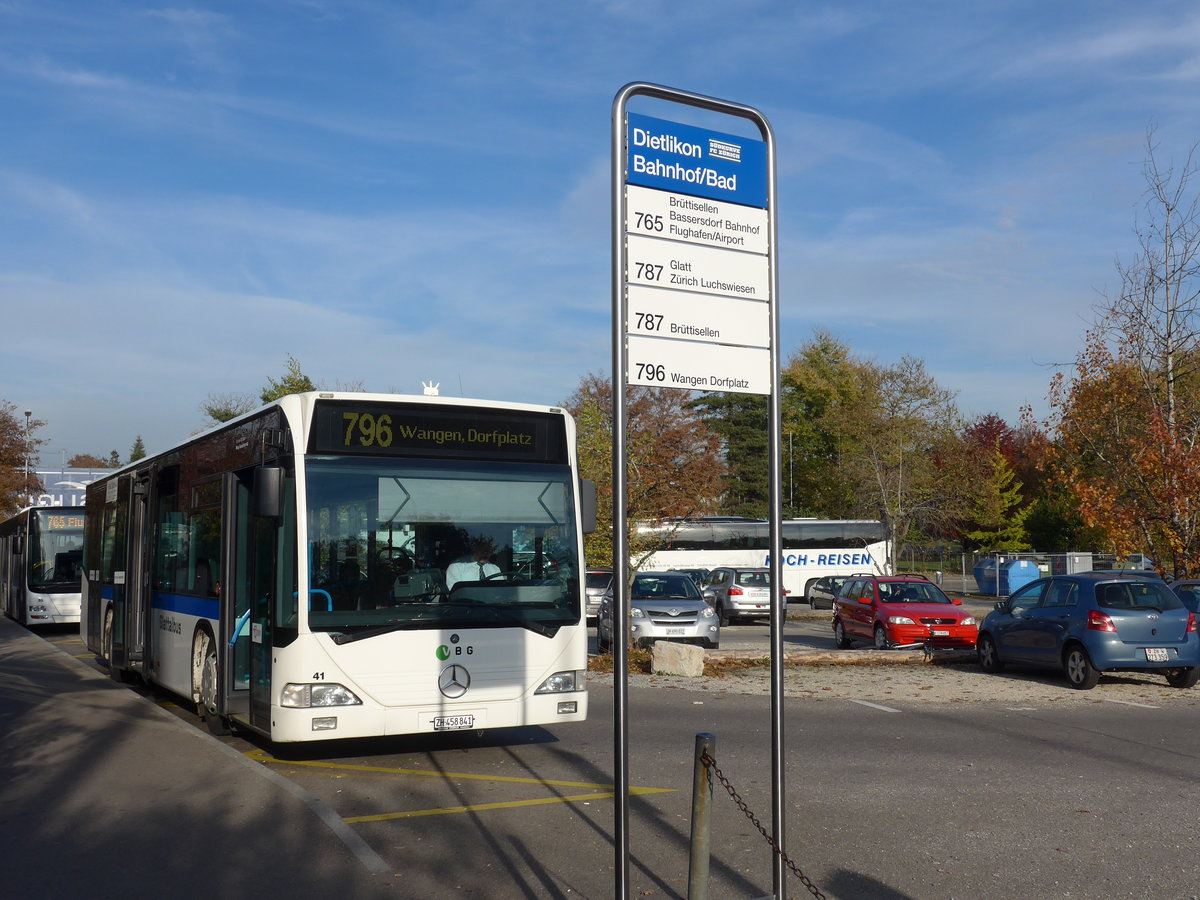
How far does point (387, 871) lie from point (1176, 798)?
5692 millimetres

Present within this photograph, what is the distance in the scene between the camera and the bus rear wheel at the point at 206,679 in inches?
444

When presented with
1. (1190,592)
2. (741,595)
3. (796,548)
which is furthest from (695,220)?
(796,548)

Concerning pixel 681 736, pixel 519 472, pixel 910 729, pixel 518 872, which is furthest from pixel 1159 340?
pixel 518 872

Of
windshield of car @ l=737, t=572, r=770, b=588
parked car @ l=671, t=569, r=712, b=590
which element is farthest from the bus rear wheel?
parked car @ l=671, t=569, r=712, b=590

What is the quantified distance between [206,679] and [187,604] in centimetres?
105

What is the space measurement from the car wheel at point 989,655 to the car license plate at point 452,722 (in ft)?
36.5

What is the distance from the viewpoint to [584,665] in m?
10.0

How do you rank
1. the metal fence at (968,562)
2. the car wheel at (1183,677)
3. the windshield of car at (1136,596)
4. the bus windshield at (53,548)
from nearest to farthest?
the windshield of car at (1136,596), the car wheel at (1183,677), the bus windshield at (53,548), the metal fence at (968,562)

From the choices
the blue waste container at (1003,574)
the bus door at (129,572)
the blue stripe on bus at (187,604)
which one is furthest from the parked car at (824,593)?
the blue stripe on bus at (187,604)

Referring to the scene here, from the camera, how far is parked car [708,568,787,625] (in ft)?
120

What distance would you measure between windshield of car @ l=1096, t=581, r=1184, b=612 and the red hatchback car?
4833 millimetres

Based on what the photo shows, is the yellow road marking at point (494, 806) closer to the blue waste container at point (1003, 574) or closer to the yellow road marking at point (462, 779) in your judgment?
the yellow road marking at point (462, 779)

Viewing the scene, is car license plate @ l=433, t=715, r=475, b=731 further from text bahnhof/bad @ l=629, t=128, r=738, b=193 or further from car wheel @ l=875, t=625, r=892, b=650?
car wheel @ l=875, t=625, r=892, b=650

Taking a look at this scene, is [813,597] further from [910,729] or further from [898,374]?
[910,729]
